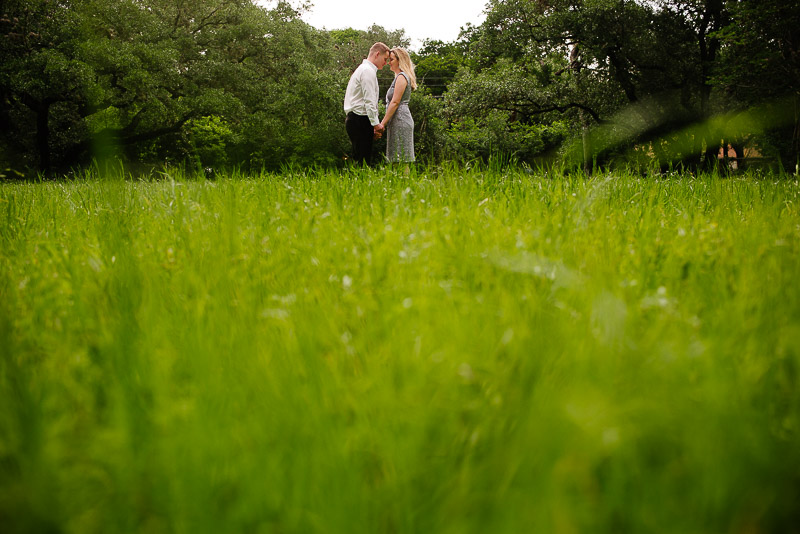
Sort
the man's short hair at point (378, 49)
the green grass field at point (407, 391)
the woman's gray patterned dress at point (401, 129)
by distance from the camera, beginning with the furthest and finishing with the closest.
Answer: the woman's gray patterned dress at point (401, 129) → the man's short hair at point (378, 49) → the green grass field at point (407, 391)

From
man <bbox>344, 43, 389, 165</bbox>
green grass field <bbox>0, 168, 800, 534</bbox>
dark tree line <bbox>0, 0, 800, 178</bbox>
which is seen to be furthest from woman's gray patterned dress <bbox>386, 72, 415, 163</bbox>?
dark tree line <bbox>0, 0, 800, 178</bbox>

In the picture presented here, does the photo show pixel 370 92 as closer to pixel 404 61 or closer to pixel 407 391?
pixel 404 61

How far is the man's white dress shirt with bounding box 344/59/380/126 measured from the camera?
8.30m

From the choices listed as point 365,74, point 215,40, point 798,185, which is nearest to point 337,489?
point 798,185

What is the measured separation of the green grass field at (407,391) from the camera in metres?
1.03

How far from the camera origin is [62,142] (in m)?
23.9

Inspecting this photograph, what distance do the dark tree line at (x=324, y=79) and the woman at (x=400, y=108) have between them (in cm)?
884

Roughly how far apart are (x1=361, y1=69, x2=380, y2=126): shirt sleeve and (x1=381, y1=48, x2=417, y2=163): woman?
0.26 meters

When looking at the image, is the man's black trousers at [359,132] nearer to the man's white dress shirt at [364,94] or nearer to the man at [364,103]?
the man at [364,103]

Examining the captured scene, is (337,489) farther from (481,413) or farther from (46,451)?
(46,451)

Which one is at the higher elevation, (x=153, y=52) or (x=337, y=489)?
(x=153, y=52)

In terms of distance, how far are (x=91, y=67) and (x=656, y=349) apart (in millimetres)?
24125

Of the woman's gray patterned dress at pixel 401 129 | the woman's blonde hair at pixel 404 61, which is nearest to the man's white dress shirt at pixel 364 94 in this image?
the woman's blonde hair at pixel 404 61

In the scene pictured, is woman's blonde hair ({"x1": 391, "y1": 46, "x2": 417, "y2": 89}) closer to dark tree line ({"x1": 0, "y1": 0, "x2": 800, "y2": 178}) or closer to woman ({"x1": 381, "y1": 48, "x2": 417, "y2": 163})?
woman ({"x1": 381, "y1": 48, "x2": 417, "y2": 163})
